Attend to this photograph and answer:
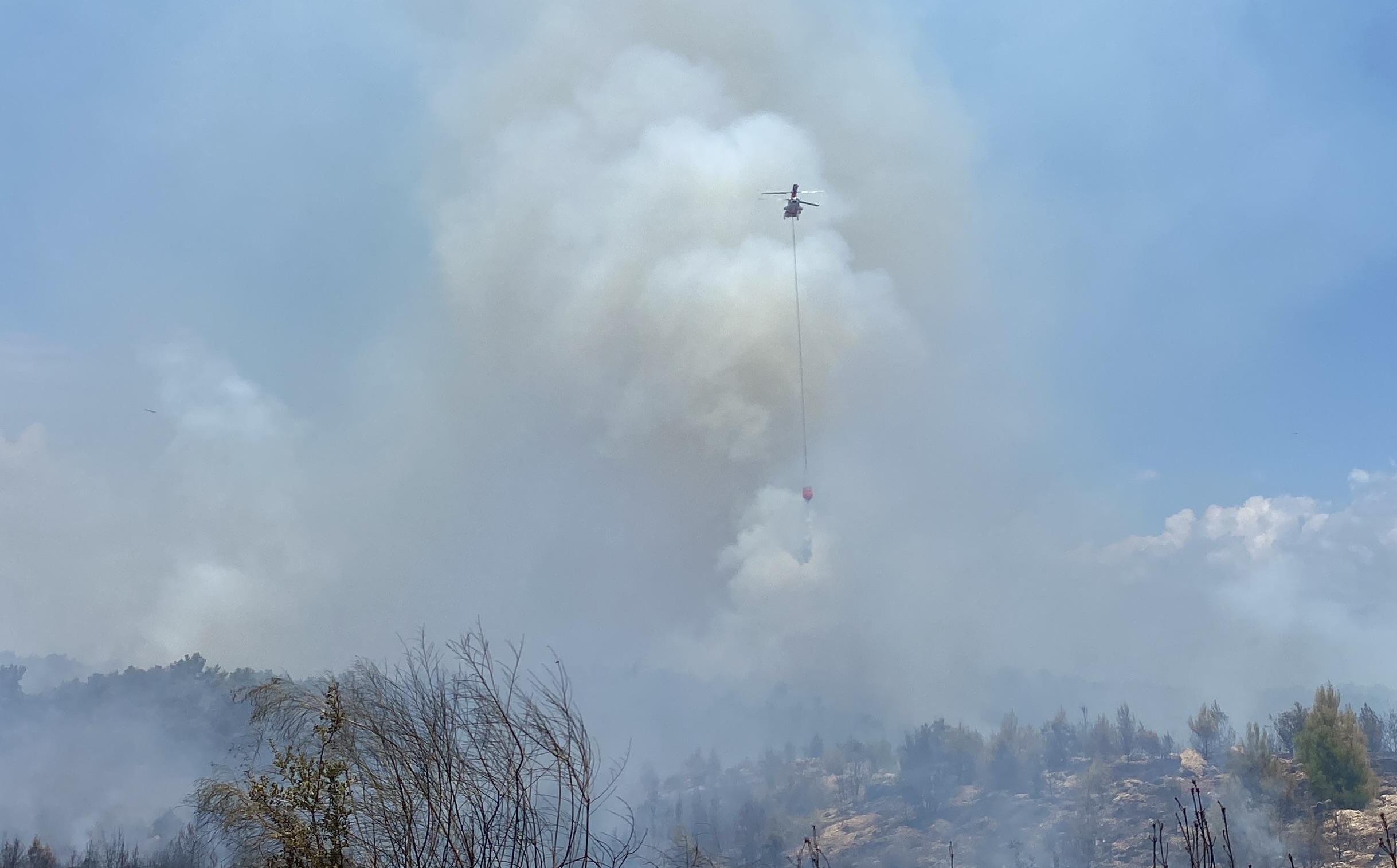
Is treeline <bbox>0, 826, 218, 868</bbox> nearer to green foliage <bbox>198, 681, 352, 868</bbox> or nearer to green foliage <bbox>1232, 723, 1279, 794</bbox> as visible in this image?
green foliage <bbox>198, 681, 352, 868</bbox>

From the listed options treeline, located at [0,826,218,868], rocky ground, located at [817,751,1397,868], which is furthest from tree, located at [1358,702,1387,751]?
treeline, located at [0,826,218,868]

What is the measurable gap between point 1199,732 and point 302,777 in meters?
134

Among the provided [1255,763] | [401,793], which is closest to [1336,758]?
[1255,763]

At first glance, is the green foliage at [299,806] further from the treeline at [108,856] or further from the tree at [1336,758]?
the tree at [1336,758]

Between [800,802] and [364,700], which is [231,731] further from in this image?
[364,700]

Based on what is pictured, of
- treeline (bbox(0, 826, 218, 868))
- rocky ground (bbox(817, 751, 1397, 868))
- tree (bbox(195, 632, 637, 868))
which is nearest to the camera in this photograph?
tree (bbox(195, 632, 637, 868))

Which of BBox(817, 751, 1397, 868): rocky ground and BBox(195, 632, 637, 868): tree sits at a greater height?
BBox(195, 632, 637, 868): tree

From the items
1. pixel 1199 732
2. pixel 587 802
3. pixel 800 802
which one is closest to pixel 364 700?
pixel 587 802

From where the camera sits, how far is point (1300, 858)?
83688mm

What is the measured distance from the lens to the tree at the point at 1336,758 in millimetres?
89562

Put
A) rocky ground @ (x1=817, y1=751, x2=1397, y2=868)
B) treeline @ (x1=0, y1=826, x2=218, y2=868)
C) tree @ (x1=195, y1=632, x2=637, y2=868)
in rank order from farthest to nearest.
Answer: rocky ground @ (x1=817, y1=751, x2=1397, y2=868), treeline @ (x1=0, y1=826, x2=218, y2=868), tree @ (x1=195, y1=632, x2=637, y2=868)

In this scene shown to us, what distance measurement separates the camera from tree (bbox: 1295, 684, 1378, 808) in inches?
3526

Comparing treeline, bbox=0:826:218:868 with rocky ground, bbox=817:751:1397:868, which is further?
rocky ground, bbox=817:751:1397:868

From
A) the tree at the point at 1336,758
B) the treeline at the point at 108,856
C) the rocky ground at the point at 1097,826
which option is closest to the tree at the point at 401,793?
the treeline at the point at 108,856
